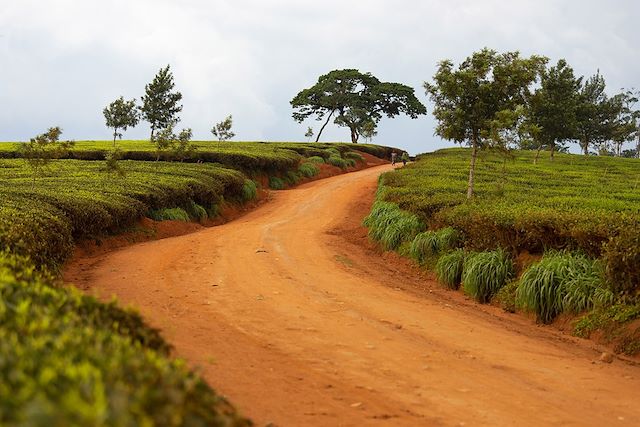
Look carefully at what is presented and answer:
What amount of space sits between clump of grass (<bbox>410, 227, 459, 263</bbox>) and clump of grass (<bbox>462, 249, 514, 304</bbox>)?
1.64 meters

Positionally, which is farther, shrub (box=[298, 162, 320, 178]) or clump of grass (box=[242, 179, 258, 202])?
shrub (box=[298, 162, 320, 178])

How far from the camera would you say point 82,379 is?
2.62 metres

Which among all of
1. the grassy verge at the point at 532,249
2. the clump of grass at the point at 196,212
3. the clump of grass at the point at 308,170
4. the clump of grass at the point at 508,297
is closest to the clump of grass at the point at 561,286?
the grassy verge at the point at 532,249

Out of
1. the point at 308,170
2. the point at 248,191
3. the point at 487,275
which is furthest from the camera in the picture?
the point at 308,170

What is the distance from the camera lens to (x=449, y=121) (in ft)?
62.3

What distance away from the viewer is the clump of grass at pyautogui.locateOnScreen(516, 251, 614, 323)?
9.54 m

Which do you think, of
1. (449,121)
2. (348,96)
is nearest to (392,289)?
(449,121)

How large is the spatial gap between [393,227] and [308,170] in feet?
87.0

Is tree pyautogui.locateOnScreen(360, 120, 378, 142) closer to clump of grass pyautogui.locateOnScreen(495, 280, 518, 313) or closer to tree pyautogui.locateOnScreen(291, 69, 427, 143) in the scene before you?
tree pyautogui.locateOnScreen(291, 69, 427, 143)

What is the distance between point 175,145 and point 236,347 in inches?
1049

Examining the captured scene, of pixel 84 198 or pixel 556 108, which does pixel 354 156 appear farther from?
pixel 84 198

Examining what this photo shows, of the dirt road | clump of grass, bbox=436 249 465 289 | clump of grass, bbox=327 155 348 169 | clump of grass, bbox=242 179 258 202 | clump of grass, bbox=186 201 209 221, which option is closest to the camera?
the dirt road

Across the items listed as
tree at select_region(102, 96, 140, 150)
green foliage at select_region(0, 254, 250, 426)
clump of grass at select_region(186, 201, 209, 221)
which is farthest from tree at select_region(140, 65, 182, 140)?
green foliage at select_region(0, 254, 250, 426)

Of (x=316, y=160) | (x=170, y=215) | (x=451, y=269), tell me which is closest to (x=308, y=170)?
(x=316, y=160)
